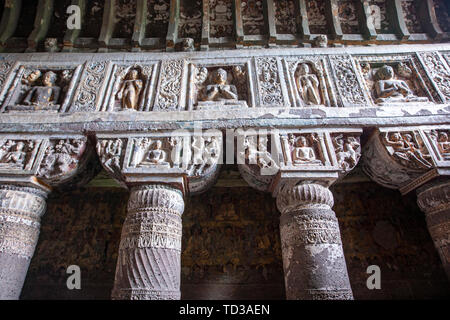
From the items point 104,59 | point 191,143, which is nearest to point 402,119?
point 191,143

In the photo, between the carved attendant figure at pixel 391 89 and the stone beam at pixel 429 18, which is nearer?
the carved attendant figure at pixel 391 89

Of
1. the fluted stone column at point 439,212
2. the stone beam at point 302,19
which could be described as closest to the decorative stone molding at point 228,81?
the stone beam at point 302,19

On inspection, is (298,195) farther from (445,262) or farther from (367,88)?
(367,88)

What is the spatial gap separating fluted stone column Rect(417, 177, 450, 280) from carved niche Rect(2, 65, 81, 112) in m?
5.71

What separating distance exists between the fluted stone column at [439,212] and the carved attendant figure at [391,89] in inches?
59.2

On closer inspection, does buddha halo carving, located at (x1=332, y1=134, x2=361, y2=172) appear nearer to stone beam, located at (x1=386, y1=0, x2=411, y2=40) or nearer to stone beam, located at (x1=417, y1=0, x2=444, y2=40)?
stone beam, located at (x1=386, y1=0, x2=411, y2=40)

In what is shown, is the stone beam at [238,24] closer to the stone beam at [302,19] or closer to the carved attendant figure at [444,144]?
the stone beam at [302,19]

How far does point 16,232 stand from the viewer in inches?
141

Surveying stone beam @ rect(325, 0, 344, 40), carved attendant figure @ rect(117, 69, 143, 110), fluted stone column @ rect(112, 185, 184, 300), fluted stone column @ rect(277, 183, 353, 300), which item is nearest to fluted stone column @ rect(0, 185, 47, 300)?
fluted stone column @ rect(112, 185, 184, 300)

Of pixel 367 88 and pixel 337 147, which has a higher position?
pixel 367 88

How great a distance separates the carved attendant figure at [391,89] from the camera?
453 centimetres

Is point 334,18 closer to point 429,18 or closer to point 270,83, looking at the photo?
point 429,18

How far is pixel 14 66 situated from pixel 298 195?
5.51 metres

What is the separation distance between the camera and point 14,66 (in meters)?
5.02
